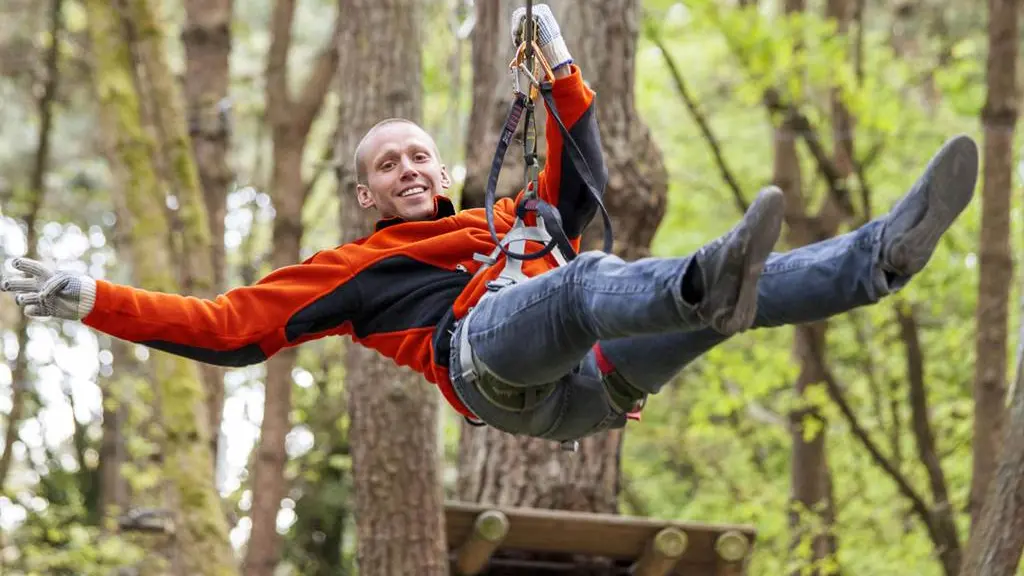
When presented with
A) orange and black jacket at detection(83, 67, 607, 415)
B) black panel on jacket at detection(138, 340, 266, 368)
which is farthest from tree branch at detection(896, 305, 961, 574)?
black panel on jacket at detection(138, 340, 266, 368)

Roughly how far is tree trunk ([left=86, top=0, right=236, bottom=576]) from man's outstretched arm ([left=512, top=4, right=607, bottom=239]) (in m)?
2.58

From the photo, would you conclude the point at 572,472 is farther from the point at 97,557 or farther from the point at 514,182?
the point at 97,557

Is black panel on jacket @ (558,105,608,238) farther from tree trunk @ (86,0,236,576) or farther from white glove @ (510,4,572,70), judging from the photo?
tree trunk @ (86,0,236,576)

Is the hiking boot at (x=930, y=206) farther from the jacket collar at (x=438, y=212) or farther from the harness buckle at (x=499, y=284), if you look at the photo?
the jacket collar at (x=438, y=212)

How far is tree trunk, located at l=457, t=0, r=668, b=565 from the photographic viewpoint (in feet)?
19.4

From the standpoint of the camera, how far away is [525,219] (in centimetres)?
376

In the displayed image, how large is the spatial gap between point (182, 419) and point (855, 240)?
374cm

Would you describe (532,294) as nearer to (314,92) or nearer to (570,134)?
(570,134)

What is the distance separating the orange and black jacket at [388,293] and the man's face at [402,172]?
48 millimetres

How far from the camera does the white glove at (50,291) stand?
347cm

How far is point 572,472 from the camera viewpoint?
6113mm

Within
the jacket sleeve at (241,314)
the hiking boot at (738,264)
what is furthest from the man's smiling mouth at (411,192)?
the hiking boot at (738,264)

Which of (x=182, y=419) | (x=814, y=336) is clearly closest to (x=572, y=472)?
(x=182, y=419)

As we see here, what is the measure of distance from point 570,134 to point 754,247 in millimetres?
1149
